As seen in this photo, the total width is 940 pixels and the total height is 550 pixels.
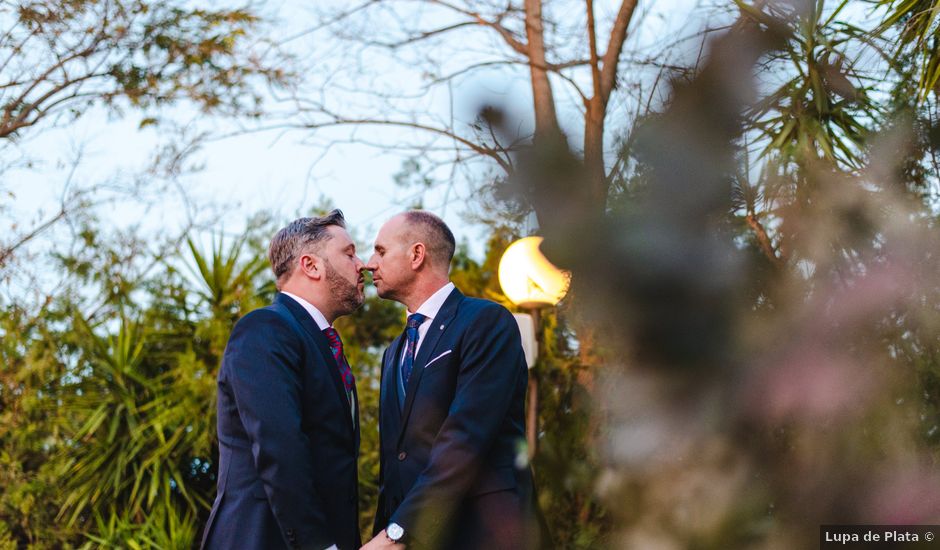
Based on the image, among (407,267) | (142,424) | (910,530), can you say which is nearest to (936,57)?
(910,530)

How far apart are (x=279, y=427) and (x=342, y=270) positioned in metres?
0.60

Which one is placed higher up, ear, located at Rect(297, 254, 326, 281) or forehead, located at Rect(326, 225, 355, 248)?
forehead, located at Rect(326, 225, 355, 248)

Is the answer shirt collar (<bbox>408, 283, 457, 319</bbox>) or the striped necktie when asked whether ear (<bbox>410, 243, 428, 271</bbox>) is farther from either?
the striped necktie

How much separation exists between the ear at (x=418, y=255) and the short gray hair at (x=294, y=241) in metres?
0.26

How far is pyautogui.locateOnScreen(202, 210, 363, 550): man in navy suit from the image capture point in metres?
2.28

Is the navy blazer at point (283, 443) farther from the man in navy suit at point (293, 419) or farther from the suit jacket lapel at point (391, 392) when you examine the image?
the suit jacket lapel at point (391, 392)

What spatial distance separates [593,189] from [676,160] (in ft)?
0.45

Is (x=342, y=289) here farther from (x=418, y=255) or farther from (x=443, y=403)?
(x=443, y=403)

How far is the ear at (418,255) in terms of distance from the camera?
9.08 feet

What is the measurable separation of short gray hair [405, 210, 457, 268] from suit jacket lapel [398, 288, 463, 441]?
145mm

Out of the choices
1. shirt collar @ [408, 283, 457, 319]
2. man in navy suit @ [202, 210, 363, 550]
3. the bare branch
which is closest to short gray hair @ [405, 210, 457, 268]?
shirt collar @ [408, 283, 457, 319]

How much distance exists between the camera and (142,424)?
23.1 ft

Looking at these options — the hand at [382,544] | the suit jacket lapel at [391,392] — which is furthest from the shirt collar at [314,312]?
the hand at [382,544]

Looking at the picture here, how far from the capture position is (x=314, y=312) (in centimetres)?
269
